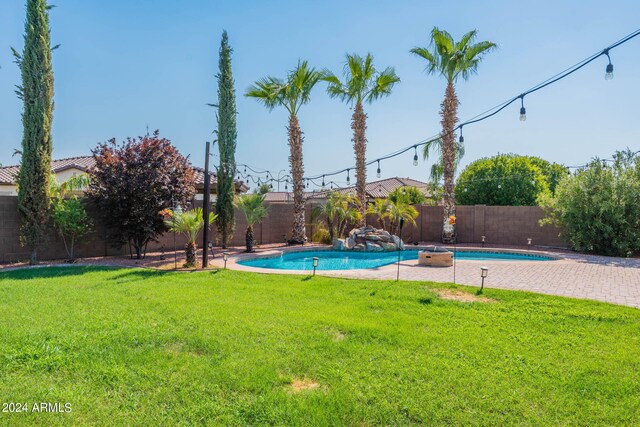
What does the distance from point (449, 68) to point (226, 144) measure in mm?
10006

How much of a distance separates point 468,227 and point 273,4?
12937 millimetres

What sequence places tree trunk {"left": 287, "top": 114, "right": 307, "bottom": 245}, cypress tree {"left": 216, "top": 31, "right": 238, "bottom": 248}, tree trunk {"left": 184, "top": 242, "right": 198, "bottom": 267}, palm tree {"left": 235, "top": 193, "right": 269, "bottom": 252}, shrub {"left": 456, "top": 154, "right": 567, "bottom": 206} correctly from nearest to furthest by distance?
tree trunk {"left": 184, "top": 242, "right": 198, "bottom": 267} → palm tree {"left": 235, "top": 193, "right": 269, "bottom": 252} → cypress tree {"left": 216, "top": 31, "right": 238, "bottom": 248} → tree trunk {"left": 287, "top": 114, "right": 307, "bottom": 245} → shrub {"left": 456, "top": 154, "right": 567, "bottom": 206}

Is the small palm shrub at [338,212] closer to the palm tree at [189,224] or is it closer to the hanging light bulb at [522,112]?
the palm tree at [189,224]

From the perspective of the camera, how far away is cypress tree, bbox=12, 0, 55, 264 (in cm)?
1091

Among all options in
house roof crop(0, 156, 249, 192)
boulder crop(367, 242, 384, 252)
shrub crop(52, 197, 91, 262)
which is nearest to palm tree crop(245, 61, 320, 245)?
boulder crop(367, 242, 384, 252)

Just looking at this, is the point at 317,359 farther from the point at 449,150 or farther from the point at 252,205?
the point at 449,150

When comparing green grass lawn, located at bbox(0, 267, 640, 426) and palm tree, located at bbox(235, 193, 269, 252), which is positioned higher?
palm tree, located at bbox(235, 193, 269, 252)

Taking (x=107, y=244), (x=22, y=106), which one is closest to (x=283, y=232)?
(x=107, y=244)

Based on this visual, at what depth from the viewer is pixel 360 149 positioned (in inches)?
712

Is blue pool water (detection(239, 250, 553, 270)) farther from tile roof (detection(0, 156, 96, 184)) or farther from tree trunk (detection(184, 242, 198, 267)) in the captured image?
tile roof (detection(0, 156, 96, 184))

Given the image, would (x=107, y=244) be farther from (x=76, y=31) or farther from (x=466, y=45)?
(x=466, y=45)

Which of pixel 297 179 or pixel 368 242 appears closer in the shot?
pixel 368 242

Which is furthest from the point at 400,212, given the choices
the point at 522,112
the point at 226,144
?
the point at 522,112

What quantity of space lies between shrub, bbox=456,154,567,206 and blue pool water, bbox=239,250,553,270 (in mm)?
7056
